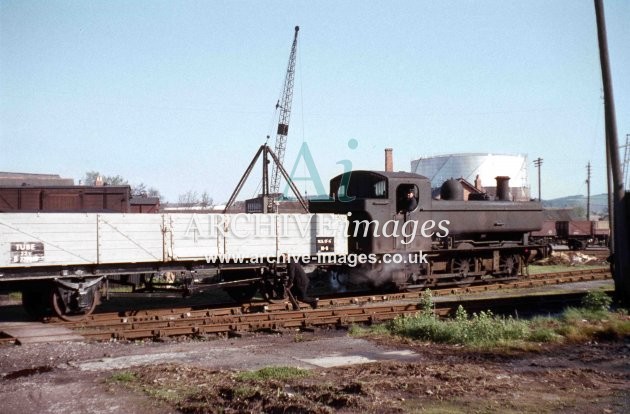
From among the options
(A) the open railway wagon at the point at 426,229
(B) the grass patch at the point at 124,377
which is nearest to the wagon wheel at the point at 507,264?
(A) the open railway wagon at the point at 426,229

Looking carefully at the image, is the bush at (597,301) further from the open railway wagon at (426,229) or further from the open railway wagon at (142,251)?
the open railway wagon at (142,251)

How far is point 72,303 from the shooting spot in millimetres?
11523

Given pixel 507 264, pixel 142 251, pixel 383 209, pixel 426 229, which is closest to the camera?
pixel 142 251

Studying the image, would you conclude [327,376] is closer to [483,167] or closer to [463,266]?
[463,266]

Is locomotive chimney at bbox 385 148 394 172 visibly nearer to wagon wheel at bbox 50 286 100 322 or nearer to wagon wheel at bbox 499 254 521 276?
wagon wheel at bbox 499 254 521 276

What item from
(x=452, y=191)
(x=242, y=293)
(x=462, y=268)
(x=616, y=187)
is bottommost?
(x=242, y=293)

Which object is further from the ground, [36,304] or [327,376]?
[36,304]

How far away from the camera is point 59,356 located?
8672 millimetres

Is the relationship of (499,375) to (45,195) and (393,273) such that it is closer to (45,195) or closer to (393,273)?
(393,273)

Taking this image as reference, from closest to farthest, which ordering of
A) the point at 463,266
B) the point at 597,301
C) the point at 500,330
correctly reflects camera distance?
the point at 500,330 → the point at 597,301 → the point at 463,266

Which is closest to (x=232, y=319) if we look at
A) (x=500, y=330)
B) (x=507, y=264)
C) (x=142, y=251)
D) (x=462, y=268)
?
(x=142, y=251)

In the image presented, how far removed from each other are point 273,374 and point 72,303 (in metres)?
6.22

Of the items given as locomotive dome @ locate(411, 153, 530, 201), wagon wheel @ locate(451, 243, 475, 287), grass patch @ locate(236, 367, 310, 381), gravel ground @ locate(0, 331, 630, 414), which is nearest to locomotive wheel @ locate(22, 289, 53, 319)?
gravel ground @ locate(0, 331, 630, 414)

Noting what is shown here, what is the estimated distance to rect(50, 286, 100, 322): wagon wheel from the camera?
1128 cm
